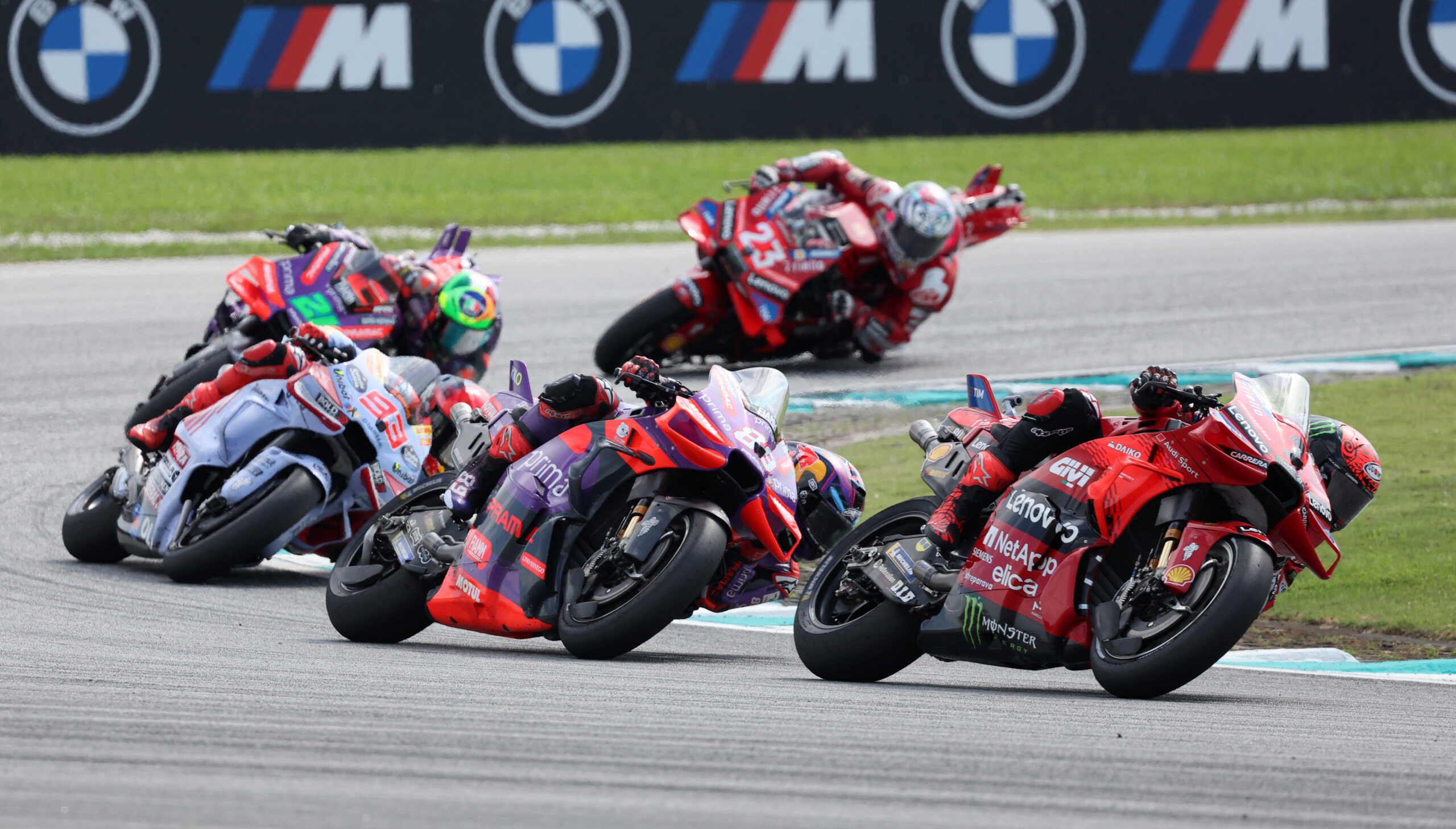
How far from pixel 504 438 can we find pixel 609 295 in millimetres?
9813

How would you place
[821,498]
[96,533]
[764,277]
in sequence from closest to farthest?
[821,498] < [96,533] < [764,277]

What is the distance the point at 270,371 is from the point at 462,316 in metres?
1.82

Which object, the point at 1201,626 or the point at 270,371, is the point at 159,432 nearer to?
the point at 270,371

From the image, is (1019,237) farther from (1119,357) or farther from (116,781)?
(116,781)

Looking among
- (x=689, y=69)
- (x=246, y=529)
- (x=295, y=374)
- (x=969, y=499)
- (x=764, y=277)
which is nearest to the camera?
(x=969, y=499)

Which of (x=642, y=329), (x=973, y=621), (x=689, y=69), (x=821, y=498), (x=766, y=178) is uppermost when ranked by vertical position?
(x=973, y=621)

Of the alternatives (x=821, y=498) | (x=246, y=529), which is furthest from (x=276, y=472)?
(x=821, y=498)

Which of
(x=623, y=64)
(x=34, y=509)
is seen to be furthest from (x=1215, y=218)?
(x=34, y=509)

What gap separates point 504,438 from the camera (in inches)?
276

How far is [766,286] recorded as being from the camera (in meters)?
13.7

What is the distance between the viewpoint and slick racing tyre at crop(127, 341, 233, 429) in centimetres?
992

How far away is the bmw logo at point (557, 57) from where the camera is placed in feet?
77.3

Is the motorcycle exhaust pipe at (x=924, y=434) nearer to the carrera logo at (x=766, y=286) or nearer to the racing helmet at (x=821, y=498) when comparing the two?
the racing helmet at (x=821, y=498)

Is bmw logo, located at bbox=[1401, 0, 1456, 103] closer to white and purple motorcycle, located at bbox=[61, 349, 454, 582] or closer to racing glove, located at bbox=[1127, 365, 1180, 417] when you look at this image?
white and purple motorcycle, located at bbox=[61, 349, 454, 582]
